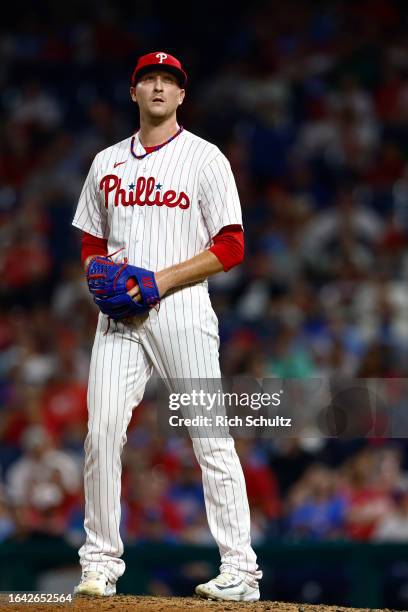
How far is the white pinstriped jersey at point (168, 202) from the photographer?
4.04 metres

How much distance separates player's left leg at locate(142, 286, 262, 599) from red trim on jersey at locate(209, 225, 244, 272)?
154 millimetres

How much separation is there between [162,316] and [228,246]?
337 millimetres

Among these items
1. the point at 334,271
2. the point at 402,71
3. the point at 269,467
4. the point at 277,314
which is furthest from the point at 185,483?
the point at 402,71

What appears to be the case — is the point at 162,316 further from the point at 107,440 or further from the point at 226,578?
the point at 226,578

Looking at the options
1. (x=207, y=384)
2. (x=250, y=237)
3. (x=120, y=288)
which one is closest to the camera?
(x=120, y=288)

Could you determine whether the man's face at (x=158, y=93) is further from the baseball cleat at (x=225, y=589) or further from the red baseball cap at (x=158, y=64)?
the baseball cleat at (x=225, y=589)

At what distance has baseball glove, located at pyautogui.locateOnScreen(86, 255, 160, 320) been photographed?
12.8ft

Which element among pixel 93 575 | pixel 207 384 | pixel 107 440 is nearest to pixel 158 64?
pixel 207 384

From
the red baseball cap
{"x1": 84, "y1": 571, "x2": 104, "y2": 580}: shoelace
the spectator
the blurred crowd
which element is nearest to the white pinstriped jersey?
the red baseball cap

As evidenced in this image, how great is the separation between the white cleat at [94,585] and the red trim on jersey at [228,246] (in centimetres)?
115

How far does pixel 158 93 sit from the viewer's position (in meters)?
4.04

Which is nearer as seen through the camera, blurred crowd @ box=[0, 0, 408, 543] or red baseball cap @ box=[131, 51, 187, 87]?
red baseball cap @ box=[131, 51, 187, 87]

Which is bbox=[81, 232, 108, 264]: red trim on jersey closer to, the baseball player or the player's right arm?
the player's right arm

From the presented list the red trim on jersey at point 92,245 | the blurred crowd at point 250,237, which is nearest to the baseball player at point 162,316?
the red trim on jersey at point 92,245
